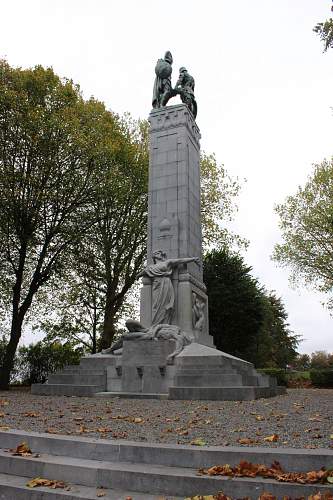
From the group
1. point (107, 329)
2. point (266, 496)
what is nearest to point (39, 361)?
point (107, 329)

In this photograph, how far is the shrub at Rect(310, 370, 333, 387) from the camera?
2661 centimetres

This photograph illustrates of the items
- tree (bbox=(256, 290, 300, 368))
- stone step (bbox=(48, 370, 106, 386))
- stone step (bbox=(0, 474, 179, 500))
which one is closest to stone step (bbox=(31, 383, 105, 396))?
stone step (bbox=(48, 370, 106, 386))

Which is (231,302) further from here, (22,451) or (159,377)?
(22,451)

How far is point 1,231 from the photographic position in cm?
2044

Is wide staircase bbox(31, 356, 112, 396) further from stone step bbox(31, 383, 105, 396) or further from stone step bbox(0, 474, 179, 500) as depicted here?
stone step bbox(0, 474, 179, 500)

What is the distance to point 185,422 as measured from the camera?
7.36 meters

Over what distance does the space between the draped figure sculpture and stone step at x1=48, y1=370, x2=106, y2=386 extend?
2.68 metres

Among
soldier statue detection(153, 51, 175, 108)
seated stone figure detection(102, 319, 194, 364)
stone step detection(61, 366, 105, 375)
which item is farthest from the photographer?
soldier statue detection(153, 51, 175, 108)

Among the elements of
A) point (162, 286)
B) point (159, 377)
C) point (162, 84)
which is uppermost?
point (162, 84)

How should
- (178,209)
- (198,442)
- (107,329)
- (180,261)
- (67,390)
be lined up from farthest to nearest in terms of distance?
(107,329)
(178,209)
(180,261)
(67,390)
(198,442)

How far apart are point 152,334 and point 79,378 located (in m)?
2.70

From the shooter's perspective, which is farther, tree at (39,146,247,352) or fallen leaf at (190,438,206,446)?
tree at (39,146,247,352)

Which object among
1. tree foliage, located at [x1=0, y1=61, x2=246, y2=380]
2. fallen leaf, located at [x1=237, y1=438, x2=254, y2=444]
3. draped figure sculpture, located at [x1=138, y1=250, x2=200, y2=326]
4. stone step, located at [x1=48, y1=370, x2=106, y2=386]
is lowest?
fallen leaf, located at [x1=237, y1=438, x2=254, y2=444]

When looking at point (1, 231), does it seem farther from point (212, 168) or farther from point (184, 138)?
point (212, 168)
